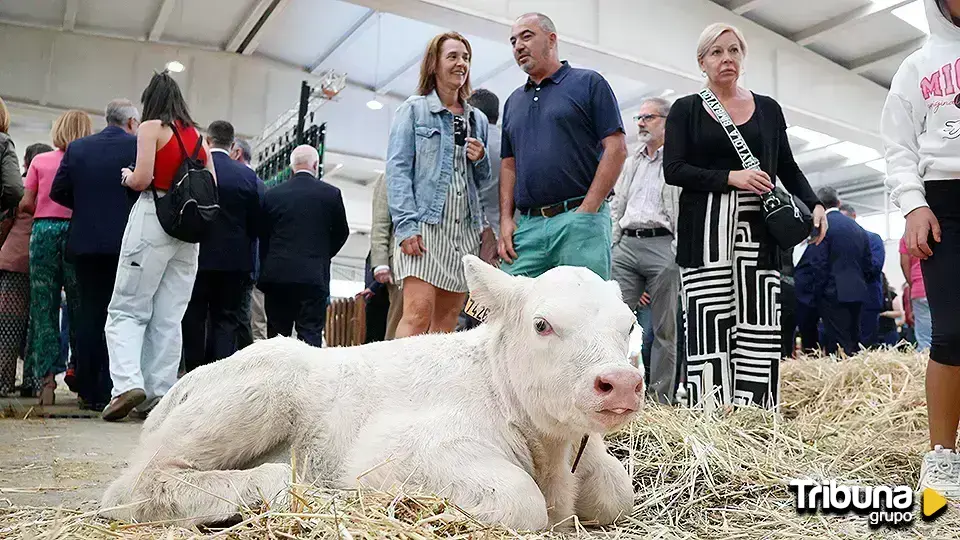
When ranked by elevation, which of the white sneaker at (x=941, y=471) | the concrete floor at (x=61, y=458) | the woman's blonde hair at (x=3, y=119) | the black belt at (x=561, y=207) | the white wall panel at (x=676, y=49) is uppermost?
the white wall panel at (x=676, y=49)

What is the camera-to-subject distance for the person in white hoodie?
2.98m

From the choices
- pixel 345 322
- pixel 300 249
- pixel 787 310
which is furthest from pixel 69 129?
pixel 345 322

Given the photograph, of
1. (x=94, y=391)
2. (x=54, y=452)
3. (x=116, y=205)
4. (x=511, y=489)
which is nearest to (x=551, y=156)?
(x=511, y=489)

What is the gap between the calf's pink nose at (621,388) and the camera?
192cm

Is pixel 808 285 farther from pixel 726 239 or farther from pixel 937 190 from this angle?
pixel 937 190

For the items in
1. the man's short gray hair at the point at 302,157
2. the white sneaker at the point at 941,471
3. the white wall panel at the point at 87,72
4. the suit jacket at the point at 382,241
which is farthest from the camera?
the white wall panel at the point at 87,72

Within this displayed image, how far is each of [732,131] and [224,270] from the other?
365 cm

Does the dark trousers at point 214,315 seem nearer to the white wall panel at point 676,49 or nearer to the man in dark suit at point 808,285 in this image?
the white wall panel at point 676,49

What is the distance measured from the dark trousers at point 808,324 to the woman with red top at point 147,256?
602 cm

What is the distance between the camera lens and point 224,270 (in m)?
5.73

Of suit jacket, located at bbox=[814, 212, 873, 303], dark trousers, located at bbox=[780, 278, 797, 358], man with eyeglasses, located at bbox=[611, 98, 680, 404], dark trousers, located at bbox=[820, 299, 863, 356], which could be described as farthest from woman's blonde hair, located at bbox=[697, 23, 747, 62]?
dark trousers, located at bbox=[820, 299, 863, 356]

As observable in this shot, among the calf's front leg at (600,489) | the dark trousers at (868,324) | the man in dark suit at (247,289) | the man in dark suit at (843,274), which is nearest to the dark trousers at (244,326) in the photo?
the man in dark suit at (247,289)

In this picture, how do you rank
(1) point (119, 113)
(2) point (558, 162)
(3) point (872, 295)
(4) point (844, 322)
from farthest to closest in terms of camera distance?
(3) point (872, 295) → (4) point (844, 322) → (1) point (119, 113) → (2) point (558, 162)

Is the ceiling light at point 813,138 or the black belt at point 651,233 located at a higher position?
the ceiling light at point 813,138
